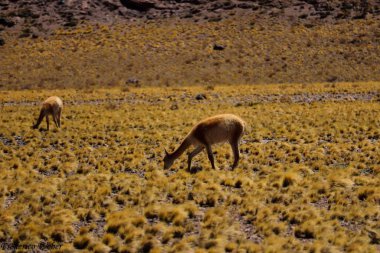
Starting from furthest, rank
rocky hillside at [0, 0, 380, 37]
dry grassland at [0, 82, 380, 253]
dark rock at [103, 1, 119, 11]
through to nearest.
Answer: dark rock at [103, 1, 119, 11]
rocky hillside at [0, 0, 380, 37]
dry grassland at [0, 82, 380, 253]

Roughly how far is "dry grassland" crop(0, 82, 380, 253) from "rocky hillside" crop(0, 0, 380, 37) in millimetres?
44159

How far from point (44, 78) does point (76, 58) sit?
6.25 metres

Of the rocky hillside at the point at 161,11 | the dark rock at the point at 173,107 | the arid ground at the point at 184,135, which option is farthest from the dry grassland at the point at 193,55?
the dark rock at the point at 173,107

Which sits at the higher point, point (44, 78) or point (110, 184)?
point (110, 184)

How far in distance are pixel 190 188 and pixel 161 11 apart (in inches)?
2398

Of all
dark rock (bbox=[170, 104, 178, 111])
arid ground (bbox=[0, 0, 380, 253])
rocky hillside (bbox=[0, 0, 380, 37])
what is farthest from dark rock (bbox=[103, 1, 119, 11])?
dark rock (bbox=[170, 104, 178, 111])

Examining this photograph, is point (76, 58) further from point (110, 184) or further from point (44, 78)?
point (110, 184)

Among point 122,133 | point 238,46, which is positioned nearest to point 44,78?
point 238,46

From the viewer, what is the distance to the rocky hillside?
65.1 m

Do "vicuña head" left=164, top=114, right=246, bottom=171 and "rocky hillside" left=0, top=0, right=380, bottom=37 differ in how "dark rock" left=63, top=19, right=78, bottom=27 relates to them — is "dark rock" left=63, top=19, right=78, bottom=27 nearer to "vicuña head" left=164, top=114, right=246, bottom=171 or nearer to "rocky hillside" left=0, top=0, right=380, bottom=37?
"rocky hillside" left=0, top=0, right=380, bottom=37

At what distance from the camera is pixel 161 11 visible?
227 ft

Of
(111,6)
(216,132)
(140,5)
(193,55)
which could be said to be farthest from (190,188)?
(111,6)

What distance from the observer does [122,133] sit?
20.9 metres

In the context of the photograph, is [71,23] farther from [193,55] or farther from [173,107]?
[173,107]
